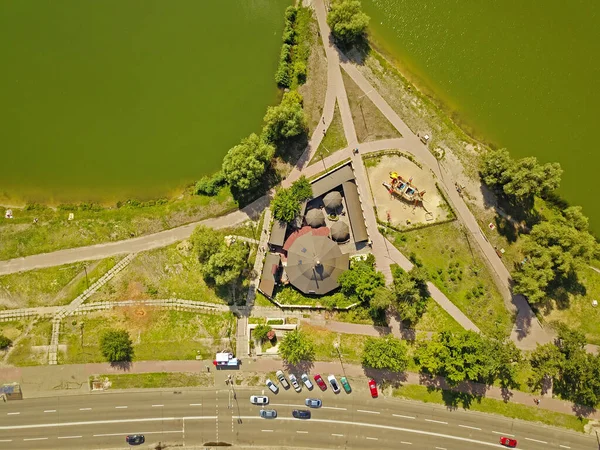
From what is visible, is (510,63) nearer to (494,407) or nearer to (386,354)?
(386,354)

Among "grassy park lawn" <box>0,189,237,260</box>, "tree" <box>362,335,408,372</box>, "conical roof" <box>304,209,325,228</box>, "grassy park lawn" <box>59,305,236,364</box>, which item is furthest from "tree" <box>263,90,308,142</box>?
"tree" <box>362,335,408,372</box>

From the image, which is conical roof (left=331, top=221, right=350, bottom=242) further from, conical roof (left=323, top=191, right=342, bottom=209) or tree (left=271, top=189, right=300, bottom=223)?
tree (left=271, top=189, right=300, bottom=223)

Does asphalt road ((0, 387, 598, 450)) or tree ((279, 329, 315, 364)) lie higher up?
tree ((279, 329, 315, 364))

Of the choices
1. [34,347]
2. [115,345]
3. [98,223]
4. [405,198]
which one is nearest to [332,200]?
[405,198]

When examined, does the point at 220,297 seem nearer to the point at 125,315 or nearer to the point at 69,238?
the point at 125,315

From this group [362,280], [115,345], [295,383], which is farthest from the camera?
[295,383]

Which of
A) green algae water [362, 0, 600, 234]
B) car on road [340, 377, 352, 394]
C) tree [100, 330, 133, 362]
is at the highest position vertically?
green algae water [362, 0, 600, 234]

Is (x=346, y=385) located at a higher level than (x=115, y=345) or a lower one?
lower
